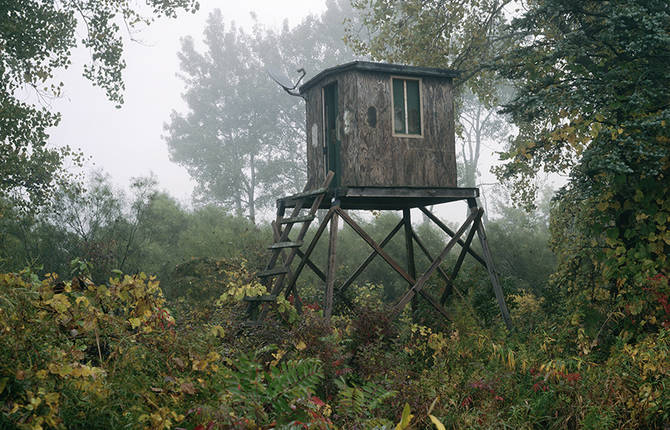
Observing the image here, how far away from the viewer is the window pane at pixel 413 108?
11820 millimetres

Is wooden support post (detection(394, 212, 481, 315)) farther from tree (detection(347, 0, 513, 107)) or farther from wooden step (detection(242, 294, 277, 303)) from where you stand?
tree (detection(347, 0, 513, 107))

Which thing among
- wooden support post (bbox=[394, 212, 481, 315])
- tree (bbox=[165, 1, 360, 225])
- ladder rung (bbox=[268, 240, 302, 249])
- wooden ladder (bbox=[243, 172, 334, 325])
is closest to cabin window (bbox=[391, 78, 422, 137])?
wooden ladder (bbox=[243, 172, 334, 325])

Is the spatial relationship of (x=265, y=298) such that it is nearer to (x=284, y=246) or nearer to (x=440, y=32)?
(x=284, y=246)

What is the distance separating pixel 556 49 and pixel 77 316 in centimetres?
750

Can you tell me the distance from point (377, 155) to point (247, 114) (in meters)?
26.6

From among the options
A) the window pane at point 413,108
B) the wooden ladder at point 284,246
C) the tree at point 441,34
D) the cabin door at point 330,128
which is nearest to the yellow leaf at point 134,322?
the wooden ladder at point 284,246

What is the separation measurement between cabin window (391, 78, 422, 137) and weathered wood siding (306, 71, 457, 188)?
0.12 meters

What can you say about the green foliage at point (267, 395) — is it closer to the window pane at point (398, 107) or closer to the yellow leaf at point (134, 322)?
the yellow leaf at point (134, 322)

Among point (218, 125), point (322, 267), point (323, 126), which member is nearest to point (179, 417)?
point (323, 126)

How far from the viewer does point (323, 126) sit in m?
12.1

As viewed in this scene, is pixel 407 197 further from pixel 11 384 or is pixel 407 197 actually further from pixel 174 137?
pixel 174 137

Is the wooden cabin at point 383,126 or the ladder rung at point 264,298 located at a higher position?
the wooden cabin at point 383,126

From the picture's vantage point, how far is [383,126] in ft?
37.8

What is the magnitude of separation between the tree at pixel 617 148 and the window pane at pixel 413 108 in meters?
2.36
